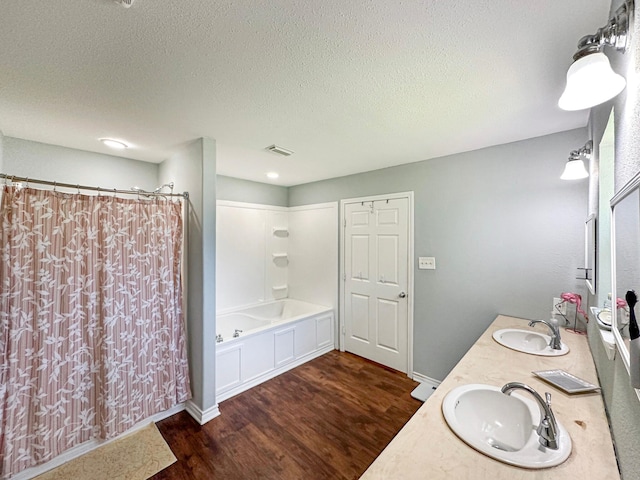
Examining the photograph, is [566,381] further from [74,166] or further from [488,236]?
[74,166]

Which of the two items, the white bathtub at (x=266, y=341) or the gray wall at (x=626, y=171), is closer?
the gray wall at (x=626, y=171)

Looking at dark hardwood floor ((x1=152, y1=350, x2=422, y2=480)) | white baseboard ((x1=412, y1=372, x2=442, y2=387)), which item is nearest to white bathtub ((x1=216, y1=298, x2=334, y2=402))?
dark hardwood floor ((x1=152, y1=350, x2=422, y2=480))

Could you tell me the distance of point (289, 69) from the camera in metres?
1.34

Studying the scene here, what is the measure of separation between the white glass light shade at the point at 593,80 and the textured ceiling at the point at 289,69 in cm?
43

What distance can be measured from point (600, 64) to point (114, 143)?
3049 mm

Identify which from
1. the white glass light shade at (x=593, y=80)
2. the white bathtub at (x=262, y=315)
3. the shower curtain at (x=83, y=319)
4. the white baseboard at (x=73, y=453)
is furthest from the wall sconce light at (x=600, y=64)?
the white baseboard at (x=73, y=453)

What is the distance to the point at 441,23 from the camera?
1061 millimetres

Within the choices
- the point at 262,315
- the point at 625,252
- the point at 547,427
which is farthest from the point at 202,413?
the point at 625,252

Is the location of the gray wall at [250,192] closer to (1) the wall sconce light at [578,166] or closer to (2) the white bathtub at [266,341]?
(2) the white bathtub at [266,341]

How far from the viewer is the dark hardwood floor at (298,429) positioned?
5.82 ft

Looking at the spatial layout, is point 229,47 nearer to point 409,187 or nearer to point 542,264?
point 409,187

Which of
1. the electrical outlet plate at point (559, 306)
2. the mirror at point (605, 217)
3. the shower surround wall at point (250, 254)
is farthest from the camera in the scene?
the shower surround wall at point (250, 254)

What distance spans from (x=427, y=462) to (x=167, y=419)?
2335 millimetres

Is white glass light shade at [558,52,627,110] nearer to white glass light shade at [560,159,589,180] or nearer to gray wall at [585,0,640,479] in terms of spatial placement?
gray wall at [585,0,640,479]
